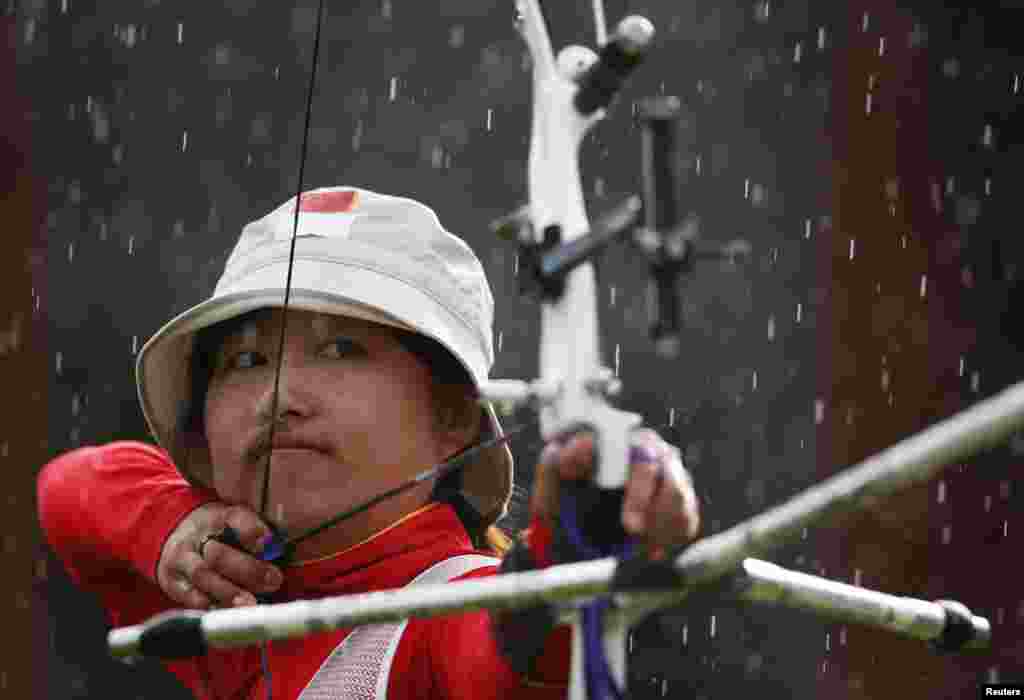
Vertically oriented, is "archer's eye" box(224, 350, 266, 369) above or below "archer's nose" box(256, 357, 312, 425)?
above

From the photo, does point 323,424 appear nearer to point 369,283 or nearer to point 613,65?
point 369,283

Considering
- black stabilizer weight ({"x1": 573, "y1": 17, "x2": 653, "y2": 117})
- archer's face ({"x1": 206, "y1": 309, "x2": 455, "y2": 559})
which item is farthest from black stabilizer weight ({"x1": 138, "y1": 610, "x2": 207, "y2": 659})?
archer's face ({"x1": 206, "y1": 309, "x2": 455, "y2": 559})

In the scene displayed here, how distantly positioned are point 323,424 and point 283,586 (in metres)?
0.12

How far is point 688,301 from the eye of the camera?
5.22ft

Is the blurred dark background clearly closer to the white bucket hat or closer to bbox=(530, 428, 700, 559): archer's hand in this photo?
the white bucket hat

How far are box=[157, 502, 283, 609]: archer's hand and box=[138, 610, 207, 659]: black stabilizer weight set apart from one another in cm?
33

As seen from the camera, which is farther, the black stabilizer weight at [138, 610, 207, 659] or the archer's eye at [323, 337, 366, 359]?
the archer's eye at [323, 337, 366, 359]

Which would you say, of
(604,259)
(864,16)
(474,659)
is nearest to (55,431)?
(604,259)

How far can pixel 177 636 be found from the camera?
1.92 ft

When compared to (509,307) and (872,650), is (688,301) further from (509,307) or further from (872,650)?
(872,650)

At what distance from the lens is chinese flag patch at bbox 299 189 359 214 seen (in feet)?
3.44

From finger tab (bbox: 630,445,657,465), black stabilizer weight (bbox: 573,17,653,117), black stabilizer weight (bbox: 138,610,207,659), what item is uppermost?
black stabilizer weight (bbox: 573,17,653,117)

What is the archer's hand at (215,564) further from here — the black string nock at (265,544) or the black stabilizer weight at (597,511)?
the black stabilizer weight at (597,511)

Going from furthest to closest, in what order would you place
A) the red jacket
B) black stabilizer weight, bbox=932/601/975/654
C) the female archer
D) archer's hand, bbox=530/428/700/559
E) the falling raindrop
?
the falling raindrop → the female archer → the red jacket → black stabilizer weight, bbox=932/601/975/654 → archer's hand, bbox=530/428/700/559
